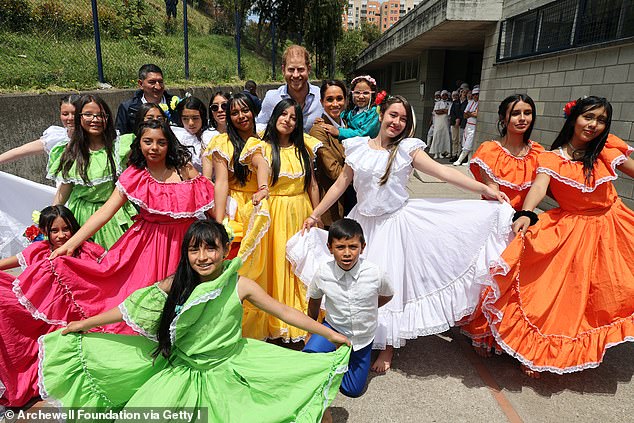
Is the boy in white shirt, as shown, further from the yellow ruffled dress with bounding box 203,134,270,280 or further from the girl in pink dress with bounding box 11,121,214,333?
the girl in pink dress with bounding box 11,121,214,333

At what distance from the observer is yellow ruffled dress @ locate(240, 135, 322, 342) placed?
3170mm

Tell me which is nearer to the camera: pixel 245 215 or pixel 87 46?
pixel 245 215

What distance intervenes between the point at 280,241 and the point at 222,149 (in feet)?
2.78

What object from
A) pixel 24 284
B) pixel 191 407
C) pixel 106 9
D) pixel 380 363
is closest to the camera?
pixel 191 407

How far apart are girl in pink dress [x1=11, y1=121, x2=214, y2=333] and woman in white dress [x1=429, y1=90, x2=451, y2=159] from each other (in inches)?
433

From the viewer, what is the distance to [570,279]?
2.93 m

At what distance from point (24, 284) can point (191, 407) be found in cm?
137

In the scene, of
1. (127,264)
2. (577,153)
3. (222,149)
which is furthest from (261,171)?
(577,153)

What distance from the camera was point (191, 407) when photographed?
203cm

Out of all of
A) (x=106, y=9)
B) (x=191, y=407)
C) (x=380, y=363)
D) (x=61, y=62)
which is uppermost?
(x=106, y=9)

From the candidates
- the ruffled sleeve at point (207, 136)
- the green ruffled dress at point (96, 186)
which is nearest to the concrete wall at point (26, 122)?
the green ruffled dress at point (96, 186)

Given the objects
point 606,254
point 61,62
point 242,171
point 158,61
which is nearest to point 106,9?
point 158,61

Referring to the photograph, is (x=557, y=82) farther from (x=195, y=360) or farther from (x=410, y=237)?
(x=195, y=360)

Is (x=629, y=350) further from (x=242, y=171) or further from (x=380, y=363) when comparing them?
(x=242, y=171)
